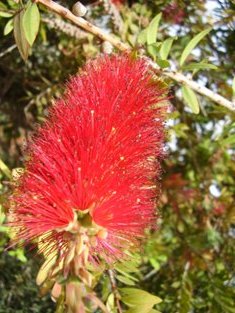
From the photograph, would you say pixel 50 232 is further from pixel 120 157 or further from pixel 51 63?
pixel 51 63

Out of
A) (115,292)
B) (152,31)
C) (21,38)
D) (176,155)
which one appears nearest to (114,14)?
(152,31)

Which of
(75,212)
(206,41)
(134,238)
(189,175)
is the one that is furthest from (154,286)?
(75,212)

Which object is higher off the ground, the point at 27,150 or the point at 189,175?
the point at 27,150

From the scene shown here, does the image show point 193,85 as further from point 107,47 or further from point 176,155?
point 176,155

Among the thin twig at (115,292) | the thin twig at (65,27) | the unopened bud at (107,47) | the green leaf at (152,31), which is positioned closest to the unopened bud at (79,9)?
the unopened bud at (107,47)

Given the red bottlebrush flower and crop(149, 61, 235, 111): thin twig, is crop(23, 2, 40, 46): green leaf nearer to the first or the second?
the red bottlebrush flower

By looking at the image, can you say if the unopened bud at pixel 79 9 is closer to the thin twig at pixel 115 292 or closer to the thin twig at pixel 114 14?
the thin twig at pixel 114 14

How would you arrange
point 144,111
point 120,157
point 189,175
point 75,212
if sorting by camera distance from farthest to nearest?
point 189,175 < point 144,111 < point 120,157 < point 75,212

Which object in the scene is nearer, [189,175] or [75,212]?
[75,212]
